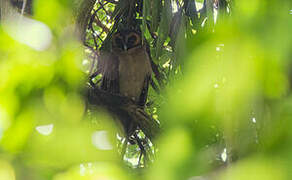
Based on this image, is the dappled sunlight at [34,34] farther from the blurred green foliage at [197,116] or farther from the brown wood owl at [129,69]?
the brown wood owl at [129,69]

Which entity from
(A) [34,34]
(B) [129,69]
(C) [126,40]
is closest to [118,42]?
(C) [126,40]

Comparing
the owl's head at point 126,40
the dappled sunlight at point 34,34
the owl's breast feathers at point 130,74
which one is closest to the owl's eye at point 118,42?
the owl's head at point 126,40

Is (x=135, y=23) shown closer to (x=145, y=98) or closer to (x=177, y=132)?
(x=145, y=98)

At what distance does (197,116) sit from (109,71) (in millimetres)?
2411

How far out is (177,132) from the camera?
0.36 m

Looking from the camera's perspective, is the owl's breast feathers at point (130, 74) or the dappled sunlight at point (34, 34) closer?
the dappled sunlight at point (34, 34)

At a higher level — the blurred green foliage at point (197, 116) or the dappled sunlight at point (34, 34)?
the dappled sunlight at point (34, 34)

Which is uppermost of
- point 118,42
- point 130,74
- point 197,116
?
point 197,116

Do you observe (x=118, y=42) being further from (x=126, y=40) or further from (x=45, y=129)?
(x=45, y=129)

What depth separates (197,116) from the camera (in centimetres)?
36

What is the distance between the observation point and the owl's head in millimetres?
2713

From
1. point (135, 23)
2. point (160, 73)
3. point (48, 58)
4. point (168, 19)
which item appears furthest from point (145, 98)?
point (48, 58)

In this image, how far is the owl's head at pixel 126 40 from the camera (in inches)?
107

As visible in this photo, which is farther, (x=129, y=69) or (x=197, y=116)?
(x=129, y=69)
